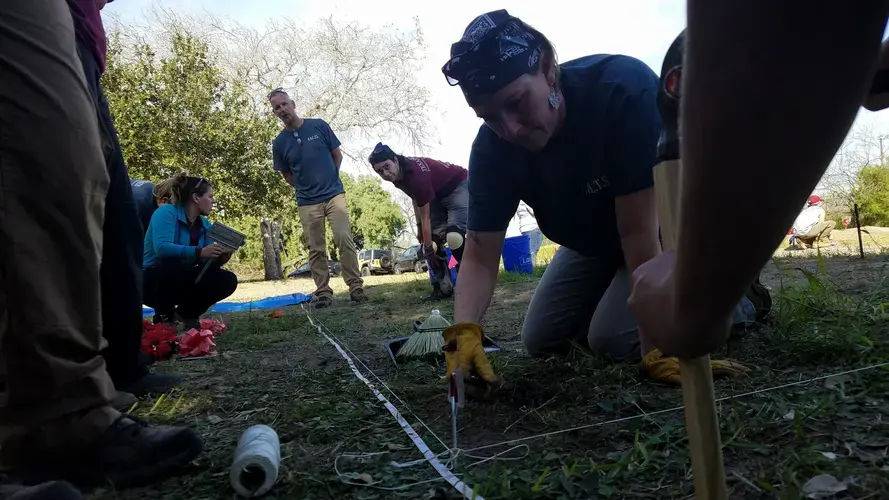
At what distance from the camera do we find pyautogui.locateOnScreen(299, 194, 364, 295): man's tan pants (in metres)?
5.54

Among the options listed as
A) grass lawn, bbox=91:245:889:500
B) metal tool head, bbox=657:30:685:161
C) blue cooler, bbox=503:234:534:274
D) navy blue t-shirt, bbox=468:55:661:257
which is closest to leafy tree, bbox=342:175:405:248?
blue cooler, bbox=503:234:534:274

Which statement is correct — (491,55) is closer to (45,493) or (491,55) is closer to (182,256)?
(45,493)

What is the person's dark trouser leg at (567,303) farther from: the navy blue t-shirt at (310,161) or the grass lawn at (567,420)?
the navy blue t-shirt at (310,161)

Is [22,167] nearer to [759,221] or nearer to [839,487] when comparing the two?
[759,221]

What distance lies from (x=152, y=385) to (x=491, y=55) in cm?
165

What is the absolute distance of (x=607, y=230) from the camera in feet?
7.17

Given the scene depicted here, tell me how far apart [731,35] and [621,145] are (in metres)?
1.52

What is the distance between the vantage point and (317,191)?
5.66m

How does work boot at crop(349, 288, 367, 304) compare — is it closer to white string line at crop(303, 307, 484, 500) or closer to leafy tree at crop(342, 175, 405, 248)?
white string line at crop(303, 307, 484, 500)

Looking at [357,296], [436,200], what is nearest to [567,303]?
[436,200]

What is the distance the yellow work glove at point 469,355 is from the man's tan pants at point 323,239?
3.88 metres

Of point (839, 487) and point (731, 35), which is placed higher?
point (731, 35)

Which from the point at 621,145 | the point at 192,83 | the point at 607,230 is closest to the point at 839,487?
the point at 621,145

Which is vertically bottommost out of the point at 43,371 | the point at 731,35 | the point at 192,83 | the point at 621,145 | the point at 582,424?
the point at 582,424
